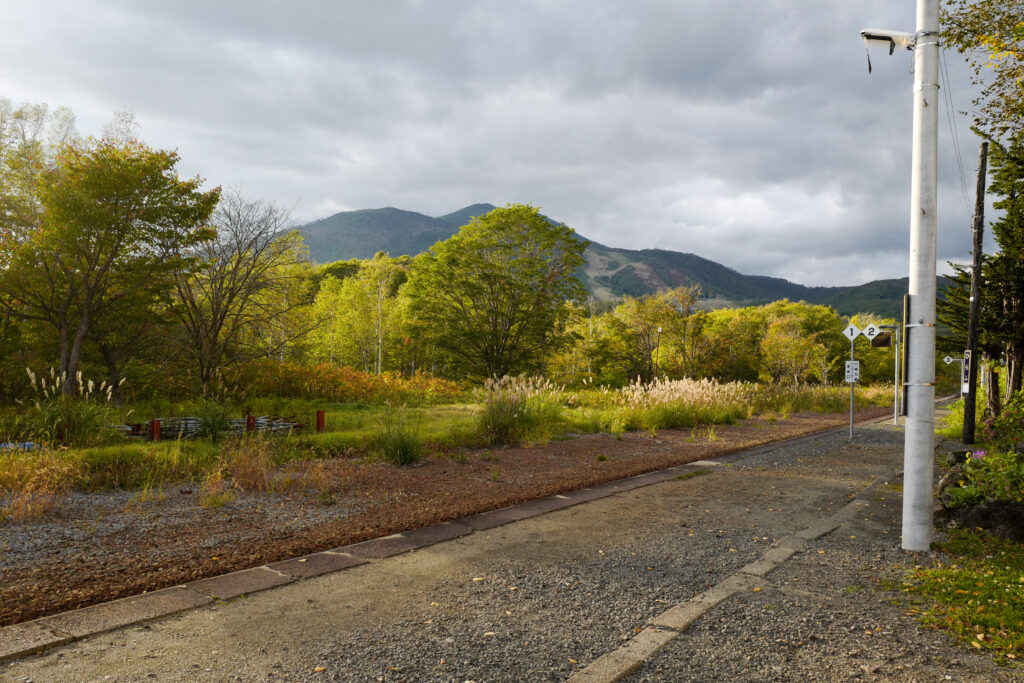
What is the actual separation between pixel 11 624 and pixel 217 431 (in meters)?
6.25

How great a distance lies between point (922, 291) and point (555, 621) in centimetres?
387

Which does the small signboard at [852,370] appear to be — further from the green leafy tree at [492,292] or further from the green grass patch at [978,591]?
the green grass patch at [978,591]

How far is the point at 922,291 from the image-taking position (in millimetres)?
4727

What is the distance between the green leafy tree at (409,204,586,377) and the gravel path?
17.6 meters

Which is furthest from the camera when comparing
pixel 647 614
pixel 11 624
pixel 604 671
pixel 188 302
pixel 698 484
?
pixel 188 302

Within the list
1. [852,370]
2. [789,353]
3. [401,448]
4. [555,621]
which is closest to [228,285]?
[401,448]

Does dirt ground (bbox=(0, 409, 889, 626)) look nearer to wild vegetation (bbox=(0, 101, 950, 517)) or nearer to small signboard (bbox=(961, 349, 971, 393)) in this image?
wild vegetation (bbox=(0, 101, 950, 517))

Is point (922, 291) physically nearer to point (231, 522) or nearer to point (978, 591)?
point (978, 591)

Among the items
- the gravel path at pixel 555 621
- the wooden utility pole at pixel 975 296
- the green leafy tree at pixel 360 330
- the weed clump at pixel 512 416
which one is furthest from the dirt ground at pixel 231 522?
the green leafy tree at pixel 360 330

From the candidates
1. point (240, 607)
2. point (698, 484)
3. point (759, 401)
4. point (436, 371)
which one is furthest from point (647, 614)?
point (436, 371)

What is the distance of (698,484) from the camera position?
7.69 m

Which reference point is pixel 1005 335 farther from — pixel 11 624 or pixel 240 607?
pixel 11 624

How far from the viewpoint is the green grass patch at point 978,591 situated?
3.19m

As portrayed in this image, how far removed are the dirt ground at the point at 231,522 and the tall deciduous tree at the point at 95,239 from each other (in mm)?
8646
